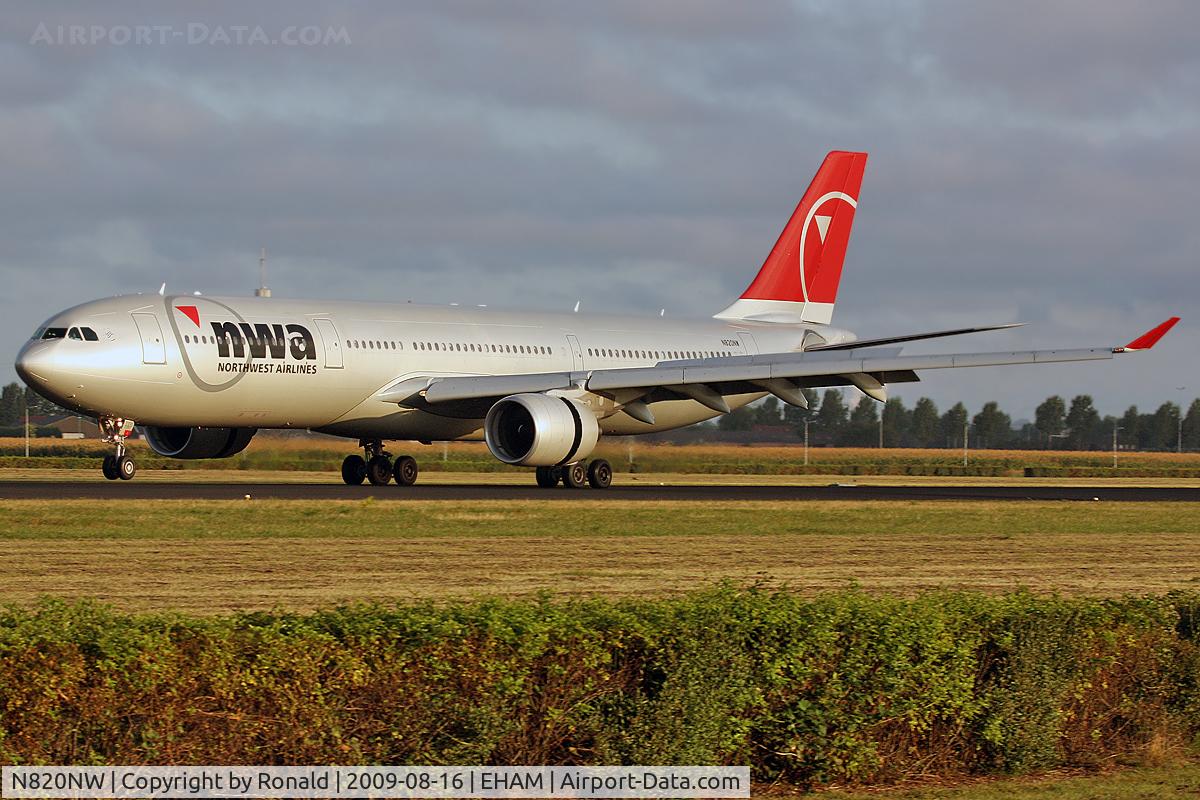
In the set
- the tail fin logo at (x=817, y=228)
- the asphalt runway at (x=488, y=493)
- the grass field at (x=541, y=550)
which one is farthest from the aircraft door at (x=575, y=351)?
the grass field at (x=541, y=550)

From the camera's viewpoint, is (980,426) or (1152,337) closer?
(1152,337)

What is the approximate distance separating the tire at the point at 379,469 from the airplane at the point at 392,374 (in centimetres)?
4

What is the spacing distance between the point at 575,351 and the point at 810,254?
37.6 feet

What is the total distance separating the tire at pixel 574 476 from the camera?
37.5 m

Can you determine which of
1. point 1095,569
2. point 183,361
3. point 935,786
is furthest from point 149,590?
point 183,361

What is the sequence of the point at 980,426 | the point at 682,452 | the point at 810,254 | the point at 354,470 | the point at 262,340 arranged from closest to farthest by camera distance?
the point at 262,340 → the point at 354,470 → the point at 682,452 → the point at 810,254 → the point at 980,426

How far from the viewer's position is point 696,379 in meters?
36.8

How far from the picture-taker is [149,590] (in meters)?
15.2

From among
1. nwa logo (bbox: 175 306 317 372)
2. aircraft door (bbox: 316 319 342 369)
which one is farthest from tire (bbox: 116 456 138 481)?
aircraft door (bbox: 316 319 342 369)

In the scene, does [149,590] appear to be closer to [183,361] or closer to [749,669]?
[749,669]

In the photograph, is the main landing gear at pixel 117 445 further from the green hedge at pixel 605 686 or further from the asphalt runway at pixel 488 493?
the green hedge at pixel 605 686

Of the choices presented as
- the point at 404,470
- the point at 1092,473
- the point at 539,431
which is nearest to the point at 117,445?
the point at 404,470

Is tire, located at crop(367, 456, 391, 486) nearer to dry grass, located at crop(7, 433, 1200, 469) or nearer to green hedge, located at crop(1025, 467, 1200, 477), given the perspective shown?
dry grass, located at crop(7, 433, 1200, 469)

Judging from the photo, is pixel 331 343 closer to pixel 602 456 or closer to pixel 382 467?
pixel 382 467
